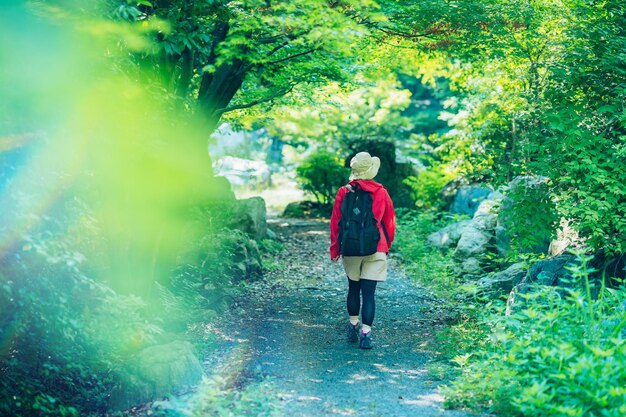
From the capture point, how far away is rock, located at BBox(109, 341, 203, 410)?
4871mm

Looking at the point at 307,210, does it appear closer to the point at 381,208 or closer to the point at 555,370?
the point at 381,208

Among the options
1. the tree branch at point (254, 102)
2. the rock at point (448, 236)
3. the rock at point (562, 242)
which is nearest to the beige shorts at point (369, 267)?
the rock at point (562, 242)

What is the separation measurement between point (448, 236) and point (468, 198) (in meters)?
2.21

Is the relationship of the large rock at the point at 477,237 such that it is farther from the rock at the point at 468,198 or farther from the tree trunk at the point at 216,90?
the tree trunk at the point at 216,90

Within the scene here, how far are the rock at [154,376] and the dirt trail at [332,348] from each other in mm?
464

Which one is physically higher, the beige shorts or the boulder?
the beige shorts

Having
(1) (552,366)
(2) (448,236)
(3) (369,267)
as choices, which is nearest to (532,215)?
(3) (369,267)

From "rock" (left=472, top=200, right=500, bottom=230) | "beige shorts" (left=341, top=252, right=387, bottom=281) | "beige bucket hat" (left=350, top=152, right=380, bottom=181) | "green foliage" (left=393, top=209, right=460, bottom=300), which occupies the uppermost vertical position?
"beige bucket hat" (left=350, top=152, right=380, bottom=181)

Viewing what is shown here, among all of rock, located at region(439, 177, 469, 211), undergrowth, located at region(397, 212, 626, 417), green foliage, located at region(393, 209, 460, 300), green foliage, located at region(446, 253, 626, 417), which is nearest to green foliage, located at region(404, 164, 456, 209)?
rock, located at region(439, 177, 469, 211)

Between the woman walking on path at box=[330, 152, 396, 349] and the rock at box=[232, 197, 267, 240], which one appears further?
the rock at box=[232, 197, 267, 240]

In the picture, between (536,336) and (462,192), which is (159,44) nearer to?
(536,336)

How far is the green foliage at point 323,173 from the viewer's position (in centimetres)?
1766

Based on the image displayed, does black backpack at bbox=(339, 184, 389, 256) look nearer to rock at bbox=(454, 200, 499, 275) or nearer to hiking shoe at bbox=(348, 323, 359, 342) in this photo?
hiking shoe at bbox=(348, 323, 359, 342)

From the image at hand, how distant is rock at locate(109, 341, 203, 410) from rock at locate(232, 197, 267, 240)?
21.2ft
